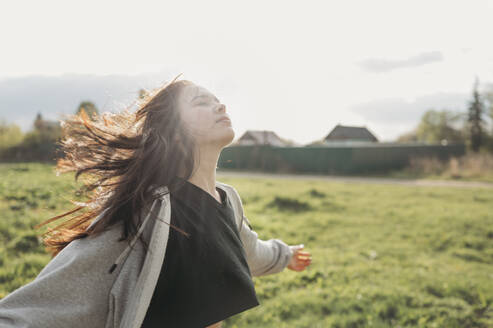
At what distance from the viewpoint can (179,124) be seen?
1647mm

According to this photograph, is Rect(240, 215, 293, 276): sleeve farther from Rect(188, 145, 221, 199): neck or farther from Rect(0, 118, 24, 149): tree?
Rect(0, 118, 24, 149): tree

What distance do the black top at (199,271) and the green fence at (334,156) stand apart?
56.6 ft

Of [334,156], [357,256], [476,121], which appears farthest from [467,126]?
[357,256]

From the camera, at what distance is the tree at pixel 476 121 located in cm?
2952

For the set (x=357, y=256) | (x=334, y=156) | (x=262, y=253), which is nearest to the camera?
(x=262, y=253)

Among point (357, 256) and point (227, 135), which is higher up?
point (227, 135)

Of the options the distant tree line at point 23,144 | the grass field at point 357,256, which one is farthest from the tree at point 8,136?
the grass field at point 357,256

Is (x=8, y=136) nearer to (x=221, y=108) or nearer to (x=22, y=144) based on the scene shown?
(x=22, y=144)

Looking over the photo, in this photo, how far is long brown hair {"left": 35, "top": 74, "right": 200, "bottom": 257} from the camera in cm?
147

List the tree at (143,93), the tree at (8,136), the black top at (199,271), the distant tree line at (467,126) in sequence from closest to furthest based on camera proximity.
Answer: the black top at (199,271)
the tree at (143,93)
the tree at (8,136)
the distant tree line at (467,126)

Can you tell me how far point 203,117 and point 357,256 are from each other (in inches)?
176

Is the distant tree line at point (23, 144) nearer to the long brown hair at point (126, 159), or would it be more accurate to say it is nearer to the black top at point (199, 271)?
the long brown hair at point (126, 159)

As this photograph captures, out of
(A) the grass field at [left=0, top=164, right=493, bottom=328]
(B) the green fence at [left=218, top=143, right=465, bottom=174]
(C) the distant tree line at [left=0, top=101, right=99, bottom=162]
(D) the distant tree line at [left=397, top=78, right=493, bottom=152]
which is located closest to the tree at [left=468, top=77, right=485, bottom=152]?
(D) the distant tree line at [left=397, top=78, right=493, bottom=152]

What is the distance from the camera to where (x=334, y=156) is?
19.9 m
